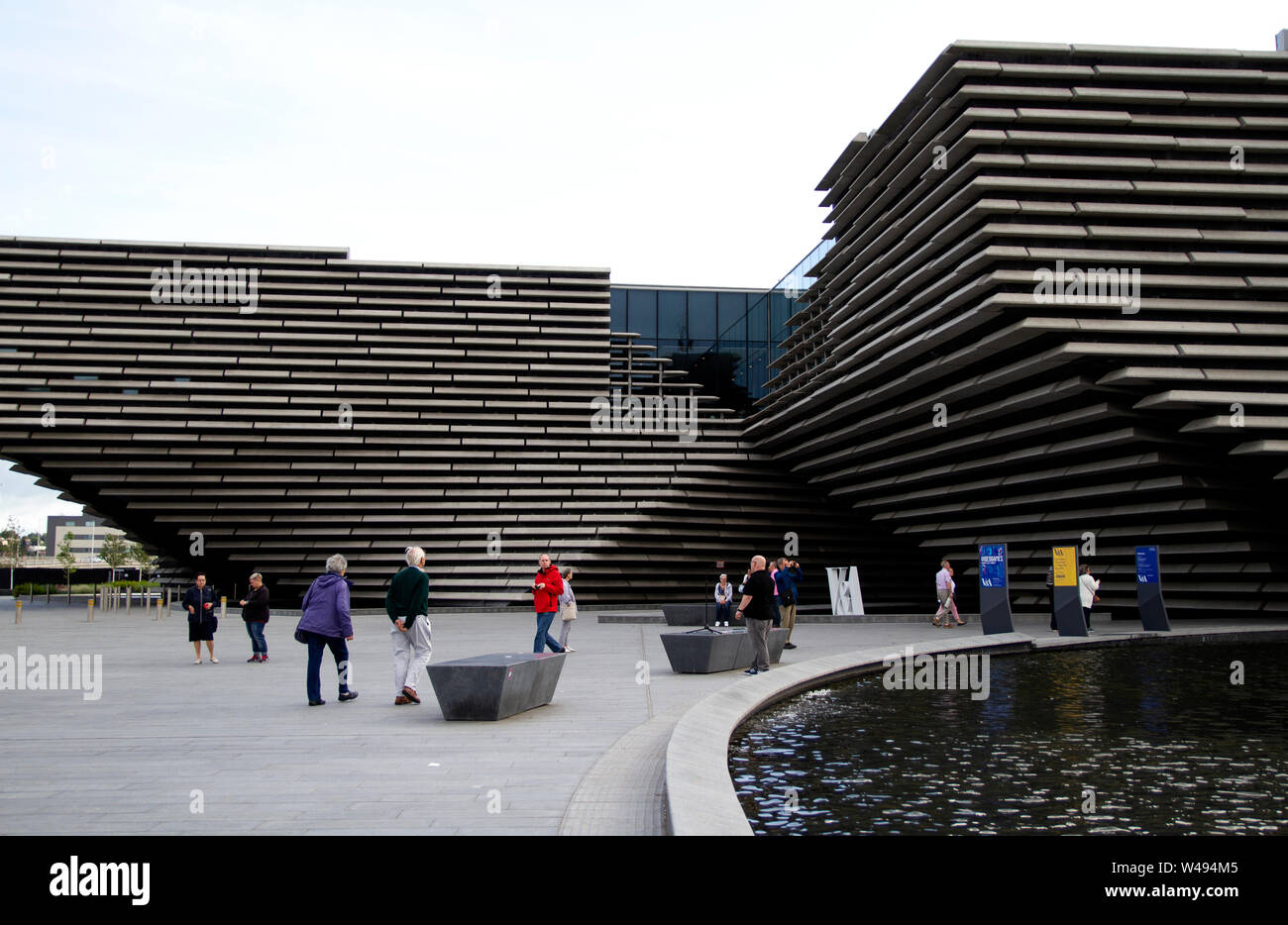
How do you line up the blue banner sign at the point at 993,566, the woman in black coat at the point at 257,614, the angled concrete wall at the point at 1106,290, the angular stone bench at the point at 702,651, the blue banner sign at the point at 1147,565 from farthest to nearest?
the blue banner sign at the point at 1147,565 → the blue banner sign at the point at 993,566 → the angled concrete wall at the point at 1106,290 → the woman in black coat at the point at 257,614 → the angular stone bench at the point at 702,651

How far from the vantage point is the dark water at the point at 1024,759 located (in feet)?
17.6

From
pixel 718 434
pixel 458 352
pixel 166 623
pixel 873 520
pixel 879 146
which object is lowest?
pixel 166 623

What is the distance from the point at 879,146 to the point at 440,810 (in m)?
19.6

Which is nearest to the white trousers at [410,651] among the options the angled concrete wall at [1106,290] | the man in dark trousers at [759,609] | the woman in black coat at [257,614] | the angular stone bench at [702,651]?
the angular stone bench at [702,651]

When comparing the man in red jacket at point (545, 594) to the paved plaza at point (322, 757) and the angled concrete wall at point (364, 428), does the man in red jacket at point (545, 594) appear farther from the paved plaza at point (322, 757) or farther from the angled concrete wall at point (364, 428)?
the angled concrete wall at point (364, 428)

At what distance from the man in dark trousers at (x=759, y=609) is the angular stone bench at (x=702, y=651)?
1.63 ft

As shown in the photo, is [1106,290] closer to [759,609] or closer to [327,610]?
[759,609]

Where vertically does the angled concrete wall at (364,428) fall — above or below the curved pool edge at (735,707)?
above

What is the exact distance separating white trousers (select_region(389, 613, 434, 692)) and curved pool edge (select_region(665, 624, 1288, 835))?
2.57m

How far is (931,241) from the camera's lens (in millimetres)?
18500

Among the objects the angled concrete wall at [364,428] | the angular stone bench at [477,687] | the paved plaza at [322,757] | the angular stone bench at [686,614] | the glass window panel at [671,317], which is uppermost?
the glass window panel at [671,317]

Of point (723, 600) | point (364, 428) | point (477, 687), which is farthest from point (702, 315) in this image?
point (477, 687)

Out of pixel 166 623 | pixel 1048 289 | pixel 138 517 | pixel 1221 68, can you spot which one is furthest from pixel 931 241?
pixel 138 517
